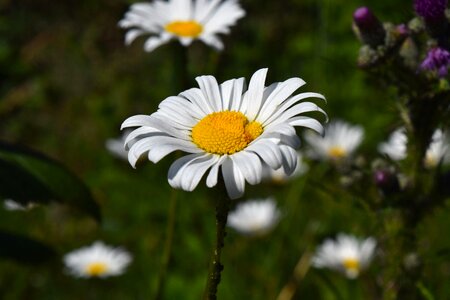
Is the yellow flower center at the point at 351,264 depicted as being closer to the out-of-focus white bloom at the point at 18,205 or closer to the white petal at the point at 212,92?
the out-of-focus white bloom at the point at 18,205

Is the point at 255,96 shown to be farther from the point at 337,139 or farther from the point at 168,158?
the point at 168,158

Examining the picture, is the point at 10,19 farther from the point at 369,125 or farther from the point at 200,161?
the point at 200,161

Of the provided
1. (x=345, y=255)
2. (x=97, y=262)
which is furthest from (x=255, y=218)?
(x=97, y=262)

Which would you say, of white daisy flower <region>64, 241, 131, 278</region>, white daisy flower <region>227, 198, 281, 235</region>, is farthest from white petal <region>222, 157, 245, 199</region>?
white daisy flower <region>227, 198, 281, 235</region>

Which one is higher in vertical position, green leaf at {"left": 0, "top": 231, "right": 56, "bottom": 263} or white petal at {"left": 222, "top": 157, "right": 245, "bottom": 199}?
green leaf at {"left": 0, "top": 231, "right": 56, "bottom": 263}

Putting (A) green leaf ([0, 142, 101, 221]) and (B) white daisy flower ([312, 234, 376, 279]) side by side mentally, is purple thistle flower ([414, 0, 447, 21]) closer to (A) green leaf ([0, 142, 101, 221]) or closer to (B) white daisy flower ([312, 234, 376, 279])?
(A) green leaf ([0, 142, 101, 221])

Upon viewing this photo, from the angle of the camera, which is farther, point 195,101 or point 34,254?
point 34,254

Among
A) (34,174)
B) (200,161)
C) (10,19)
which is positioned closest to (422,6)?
(200,161)
